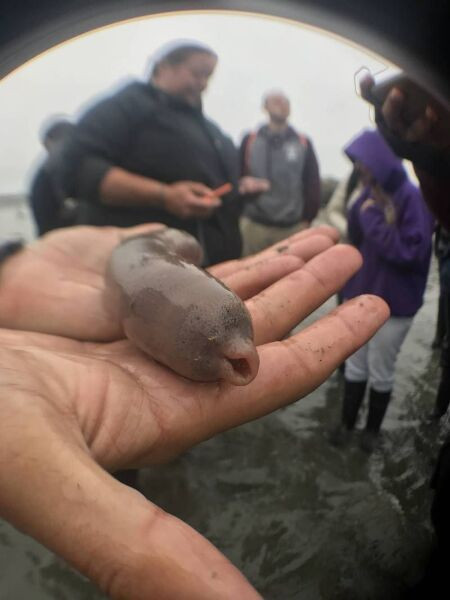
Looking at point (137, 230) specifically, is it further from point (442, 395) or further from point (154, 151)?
point (442, 395)

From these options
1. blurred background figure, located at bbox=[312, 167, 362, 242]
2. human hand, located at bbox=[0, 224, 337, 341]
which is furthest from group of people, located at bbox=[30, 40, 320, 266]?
blurred background figure, located at bbox=[312, 167, 362, 242]

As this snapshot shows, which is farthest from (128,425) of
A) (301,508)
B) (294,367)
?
(301,508)

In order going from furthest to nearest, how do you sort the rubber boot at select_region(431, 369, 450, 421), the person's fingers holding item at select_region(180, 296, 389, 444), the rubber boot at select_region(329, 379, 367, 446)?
the rubber boot at select_region(329, 379, 367, 446) → the rubber boot at select_region(431, 369, 450, 421) → the person's fingers holding item at select_region(180, 296, 389, 444)

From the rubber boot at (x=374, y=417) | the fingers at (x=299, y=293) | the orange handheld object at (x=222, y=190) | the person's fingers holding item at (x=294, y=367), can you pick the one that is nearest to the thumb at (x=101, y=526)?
the person's fingers holding item at (x=294, y=367)

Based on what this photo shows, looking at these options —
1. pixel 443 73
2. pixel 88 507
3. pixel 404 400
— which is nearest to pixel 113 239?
pixel 443 73

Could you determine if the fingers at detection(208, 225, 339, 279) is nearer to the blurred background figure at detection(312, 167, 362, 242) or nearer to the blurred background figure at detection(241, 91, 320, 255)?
the blurred background figure at detection(241, 91, 320, 255)
